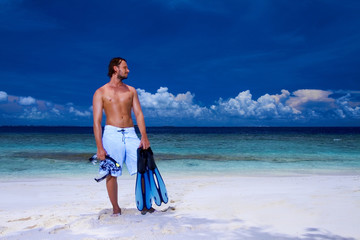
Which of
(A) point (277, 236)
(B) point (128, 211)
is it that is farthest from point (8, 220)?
(A) point (277, 236)

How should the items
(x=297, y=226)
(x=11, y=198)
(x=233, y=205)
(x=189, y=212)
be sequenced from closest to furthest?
(x=297, y=226) → (x=189, y=212) → (x=233, y=205) → (x=11, y=198)

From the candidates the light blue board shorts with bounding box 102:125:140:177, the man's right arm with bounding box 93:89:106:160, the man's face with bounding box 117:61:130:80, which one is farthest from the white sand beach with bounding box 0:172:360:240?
the man's face with bounding box 117:61:130:80

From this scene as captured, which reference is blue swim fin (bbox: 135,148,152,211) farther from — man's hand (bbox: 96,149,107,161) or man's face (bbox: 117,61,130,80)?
man's face (bbox: 117,61,130,80)

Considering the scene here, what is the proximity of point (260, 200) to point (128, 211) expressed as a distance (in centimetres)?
233

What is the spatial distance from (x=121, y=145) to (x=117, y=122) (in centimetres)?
36

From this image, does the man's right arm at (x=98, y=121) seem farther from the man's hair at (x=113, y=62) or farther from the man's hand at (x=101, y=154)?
the man's hair at (x=113, y=62)

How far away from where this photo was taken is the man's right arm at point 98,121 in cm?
437

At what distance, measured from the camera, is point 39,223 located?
441 cm

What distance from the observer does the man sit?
4465 millimetres

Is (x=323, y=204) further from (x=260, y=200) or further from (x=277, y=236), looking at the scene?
(x=277, y=236)

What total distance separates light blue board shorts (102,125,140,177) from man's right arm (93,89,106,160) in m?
0.11

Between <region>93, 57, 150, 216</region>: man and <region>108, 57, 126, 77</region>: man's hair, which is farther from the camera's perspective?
<region>108, 57, 126, 77</region>: man's hair

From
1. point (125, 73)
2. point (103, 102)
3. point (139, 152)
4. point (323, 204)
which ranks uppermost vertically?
point (125, 73)

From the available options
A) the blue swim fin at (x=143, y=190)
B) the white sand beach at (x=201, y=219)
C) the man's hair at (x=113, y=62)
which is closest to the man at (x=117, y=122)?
the man's hair at (x=113, y=62)
